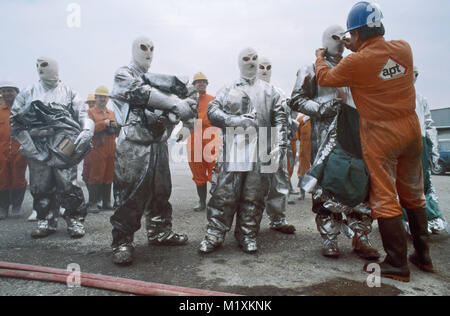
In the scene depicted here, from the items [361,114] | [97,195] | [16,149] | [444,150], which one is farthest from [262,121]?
[444,150]

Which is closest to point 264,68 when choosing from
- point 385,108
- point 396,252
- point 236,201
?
point 236,201

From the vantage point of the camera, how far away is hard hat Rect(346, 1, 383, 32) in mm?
2496

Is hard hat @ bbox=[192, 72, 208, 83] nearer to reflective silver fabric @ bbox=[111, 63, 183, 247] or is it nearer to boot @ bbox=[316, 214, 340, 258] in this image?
reflective silver fabric @ bbox=[111, 63, 183, 247]

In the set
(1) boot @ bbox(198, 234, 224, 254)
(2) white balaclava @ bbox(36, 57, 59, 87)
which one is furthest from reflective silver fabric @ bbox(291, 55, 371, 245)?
(2) white balaclava @ bbox(36, 57, 59, 87)

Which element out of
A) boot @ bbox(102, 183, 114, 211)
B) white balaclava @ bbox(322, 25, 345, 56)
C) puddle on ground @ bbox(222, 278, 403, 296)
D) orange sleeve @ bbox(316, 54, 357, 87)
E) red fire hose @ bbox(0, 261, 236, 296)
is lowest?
boot @ bbox(102, 183, 114, 211)

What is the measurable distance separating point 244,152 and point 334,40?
1357 mm

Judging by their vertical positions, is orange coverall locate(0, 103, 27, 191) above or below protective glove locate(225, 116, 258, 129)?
below

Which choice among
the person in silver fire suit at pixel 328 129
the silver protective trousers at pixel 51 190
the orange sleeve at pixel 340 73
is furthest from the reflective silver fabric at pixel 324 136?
the silver protective trousers at pixel 51 190

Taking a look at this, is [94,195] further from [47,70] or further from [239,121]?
[239,121]

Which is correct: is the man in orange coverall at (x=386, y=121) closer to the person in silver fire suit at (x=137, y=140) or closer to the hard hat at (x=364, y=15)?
the hard hat at (x=364, y=15)

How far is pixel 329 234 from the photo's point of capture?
3.05 metres

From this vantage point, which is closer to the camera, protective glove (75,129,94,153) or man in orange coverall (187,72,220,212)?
protective glove (75,129,94,153)

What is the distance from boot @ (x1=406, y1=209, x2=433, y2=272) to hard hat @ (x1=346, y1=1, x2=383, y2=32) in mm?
1515

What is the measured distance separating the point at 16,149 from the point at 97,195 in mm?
1463
